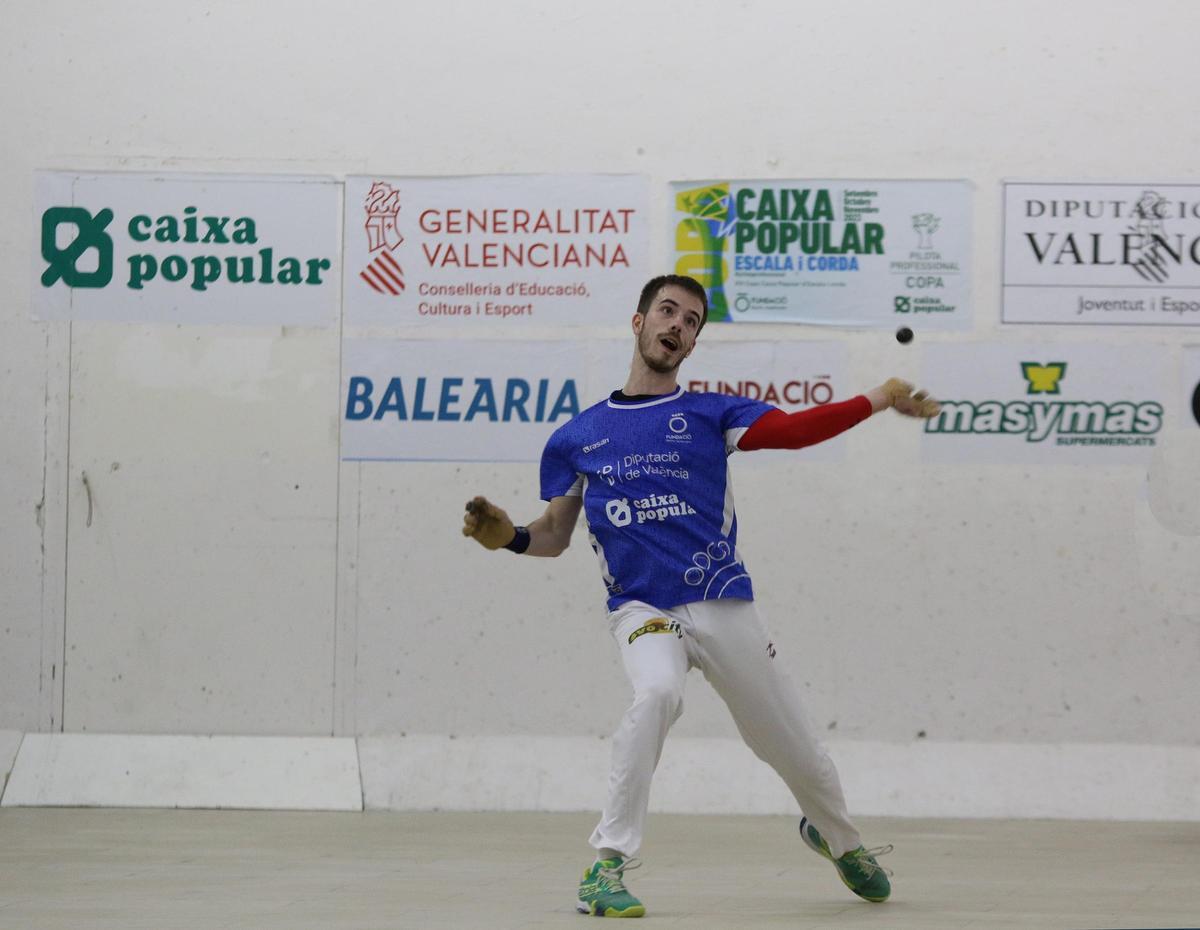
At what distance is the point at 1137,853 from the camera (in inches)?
259

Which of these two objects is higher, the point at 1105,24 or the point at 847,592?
the point at 1105,24

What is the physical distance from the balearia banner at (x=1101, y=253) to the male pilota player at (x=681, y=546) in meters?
2.85

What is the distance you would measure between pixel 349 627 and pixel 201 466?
0.94 metres

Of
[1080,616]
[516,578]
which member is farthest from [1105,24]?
[516,578]

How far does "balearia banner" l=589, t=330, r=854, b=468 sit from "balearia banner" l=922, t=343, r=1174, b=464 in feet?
1.28

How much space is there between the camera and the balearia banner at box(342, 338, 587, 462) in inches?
311

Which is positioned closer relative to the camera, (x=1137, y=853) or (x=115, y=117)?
(x=1137, y=853)

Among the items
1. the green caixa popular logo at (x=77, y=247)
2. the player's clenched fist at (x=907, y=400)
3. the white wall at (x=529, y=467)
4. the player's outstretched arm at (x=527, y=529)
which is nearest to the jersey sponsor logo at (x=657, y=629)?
the player's outstretched arm at (x=527, y=529)

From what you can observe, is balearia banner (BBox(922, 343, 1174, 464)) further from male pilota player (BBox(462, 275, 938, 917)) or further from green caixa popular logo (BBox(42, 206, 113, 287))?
green caixa popular logo (BBox(42, 206, 113, 287))

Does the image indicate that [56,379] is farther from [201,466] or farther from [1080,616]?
[1080,616]

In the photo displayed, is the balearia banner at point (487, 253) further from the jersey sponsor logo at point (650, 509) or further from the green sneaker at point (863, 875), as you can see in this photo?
the green sneaker at point (863, 875)

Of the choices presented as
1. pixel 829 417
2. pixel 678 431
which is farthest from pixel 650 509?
pixel 829 417

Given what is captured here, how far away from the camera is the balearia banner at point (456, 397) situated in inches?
311

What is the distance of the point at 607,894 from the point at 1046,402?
378 cm
